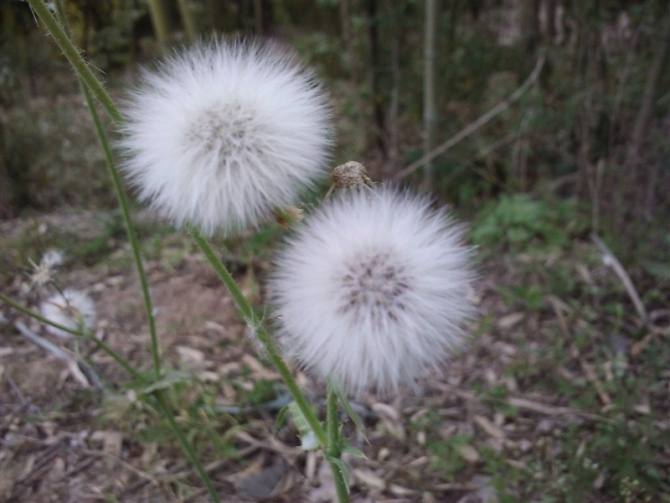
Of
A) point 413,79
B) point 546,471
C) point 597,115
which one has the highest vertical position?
point 413,79

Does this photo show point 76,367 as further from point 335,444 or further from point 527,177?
point 527,177

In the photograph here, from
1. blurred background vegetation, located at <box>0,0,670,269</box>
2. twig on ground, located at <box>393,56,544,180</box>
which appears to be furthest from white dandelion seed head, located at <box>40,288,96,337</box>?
twig on ground, located at <box>393,56,544,180</box>

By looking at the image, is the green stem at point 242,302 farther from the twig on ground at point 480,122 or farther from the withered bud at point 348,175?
the twig on ground at point 480,122

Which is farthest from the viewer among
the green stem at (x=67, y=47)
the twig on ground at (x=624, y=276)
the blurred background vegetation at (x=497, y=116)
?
the blurred background vegetation at (x=497, y=116)

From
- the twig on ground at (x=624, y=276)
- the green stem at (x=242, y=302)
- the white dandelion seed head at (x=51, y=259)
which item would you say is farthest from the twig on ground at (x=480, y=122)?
the green stem at (x=242, y=302)

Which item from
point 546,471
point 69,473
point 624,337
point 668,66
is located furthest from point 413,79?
point 69,473

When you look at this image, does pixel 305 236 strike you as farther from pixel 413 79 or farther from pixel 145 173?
pixel 413 79
